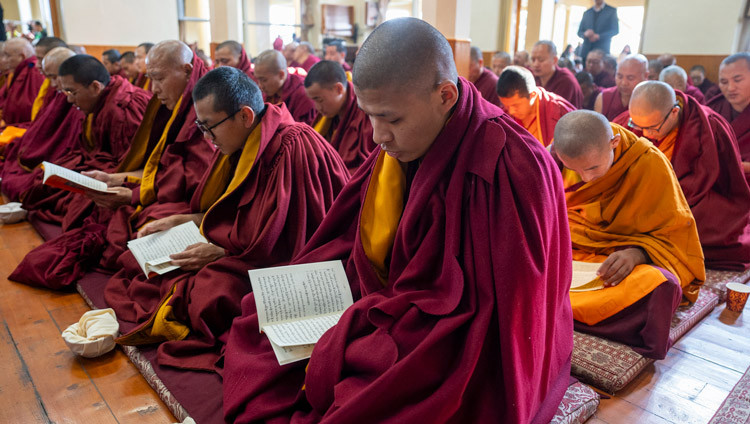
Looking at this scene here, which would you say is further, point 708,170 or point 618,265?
point 708,170

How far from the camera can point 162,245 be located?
107 inches

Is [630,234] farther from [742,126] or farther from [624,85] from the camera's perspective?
[624,85]

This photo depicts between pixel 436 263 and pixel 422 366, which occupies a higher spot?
pixel 436 263

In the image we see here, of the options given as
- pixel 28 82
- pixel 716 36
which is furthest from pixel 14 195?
pixel 716 36

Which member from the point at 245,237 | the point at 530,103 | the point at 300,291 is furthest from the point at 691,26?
the point at 300,291

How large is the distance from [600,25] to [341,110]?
258 inches

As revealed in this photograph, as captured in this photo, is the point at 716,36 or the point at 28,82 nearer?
the point at 28,82

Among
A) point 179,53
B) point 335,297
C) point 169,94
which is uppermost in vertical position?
point 179,53

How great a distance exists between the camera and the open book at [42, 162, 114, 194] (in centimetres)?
300

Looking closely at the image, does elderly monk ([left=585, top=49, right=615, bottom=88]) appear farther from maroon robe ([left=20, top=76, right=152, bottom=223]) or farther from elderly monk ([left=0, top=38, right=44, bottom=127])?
elderly monk ([left=0, top=38, right=44, bottom=127])

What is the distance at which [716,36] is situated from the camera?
8.23 metres

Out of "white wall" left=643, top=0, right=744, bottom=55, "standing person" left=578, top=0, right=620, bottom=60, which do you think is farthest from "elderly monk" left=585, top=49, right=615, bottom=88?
"white wall" left=643, top=0, right=744, bottom=55

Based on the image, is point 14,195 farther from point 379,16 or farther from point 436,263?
point 379,16

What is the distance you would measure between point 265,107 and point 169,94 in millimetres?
1287
